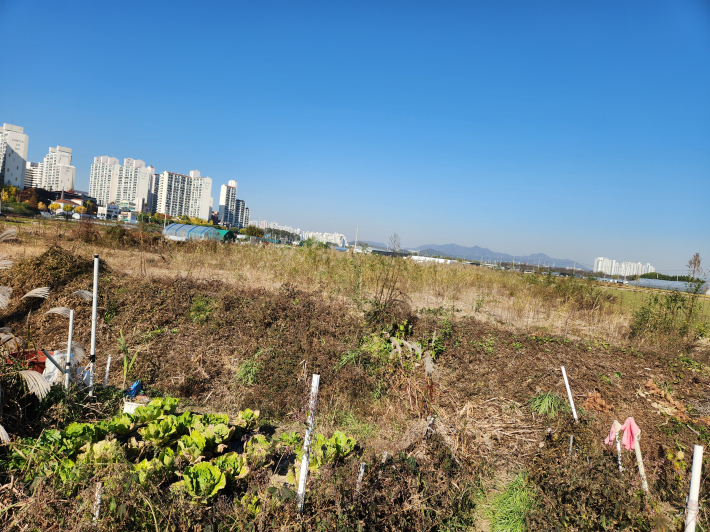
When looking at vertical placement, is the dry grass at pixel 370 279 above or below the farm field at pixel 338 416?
above

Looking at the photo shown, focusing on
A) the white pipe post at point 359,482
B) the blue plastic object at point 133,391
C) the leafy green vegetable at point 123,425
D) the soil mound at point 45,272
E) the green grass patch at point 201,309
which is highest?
the soil mound at point 45,272

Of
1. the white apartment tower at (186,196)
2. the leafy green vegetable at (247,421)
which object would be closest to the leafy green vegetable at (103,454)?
the leafy green vegetable at (247,421)

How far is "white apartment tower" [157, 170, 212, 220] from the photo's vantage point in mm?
101562

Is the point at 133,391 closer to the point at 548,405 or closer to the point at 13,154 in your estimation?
the point at 548,405

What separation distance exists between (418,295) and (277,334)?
5726 millimetres

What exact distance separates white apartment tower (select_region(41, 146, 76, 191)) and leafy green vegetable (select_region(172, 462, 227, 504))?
143 m

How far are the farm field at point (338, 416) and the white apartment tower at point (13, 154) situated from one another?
103 metres

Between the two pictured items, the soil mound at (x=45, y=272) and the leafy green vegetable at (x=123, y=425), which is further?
the soil mound at (x=45, y=272)

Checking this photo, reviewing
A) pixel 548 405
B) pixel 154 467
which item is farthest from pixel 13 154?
pixel 548 405

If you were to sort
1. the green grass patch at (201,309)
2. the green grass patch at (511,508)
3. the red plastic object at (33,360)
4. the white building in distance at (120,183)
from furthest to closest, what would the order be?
1. the white building in distance at (120,183)
2. the green grass patch at (201,309)
3. the red plastic object at (33,360)
4. the green grass patch at (511,508)

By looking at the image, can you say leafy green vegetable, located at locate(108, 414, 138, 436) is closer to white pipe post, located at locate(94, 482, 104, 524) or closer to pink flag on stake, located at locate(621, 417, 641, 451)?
white pipe post, located at locate(94, 482, 104, 524)

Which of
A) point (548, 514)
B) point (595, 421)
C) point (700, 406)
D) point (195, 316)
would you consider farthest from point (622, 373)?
point (195, 316)

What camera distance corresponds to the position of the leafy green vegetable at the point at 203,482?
2.45 metres

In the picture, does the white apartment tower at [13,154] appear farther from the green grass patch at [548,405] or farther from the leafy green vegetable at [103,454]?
the green grass patch at [548,405]
